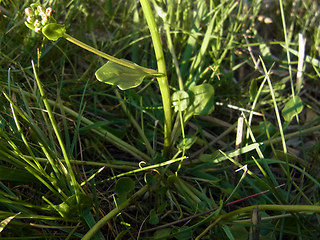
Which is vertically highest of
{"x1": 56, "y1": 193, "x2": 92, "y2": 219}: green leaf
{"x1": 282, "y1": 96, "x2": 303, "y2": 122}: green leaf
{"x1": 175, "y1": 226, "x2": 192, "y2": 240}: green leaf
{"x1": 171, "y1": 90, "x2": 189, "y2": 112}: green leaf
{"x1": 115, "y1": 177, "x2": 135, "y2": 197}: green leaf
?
{"x1": 171, "y1": 90, "x2": 189, "y2": 112}: green leaf

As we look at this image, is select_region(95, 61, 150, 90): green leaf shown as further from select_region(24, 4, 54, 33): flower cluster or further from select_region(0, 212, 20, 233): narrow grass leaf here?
select_region(0, 212, 20, 233): narrow grass leaf

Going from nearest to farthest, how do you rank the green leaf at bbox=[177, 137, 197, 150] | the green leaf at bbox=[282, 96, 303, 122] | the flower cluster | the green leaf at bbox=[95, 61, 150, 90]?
the flower cluster, the green leaf at bbox=[95, 61, 150, 90], the green leaf at bbox=[177, 137, 197, 150], the green leaf at bbox=[282, 96, 303, 122]

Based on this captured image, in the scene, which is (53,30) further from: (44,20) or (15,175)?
(15,175)

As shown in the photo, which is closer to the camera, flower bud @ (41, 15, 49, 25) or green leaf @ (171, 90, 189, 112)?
flower bud @ (41, 15, 49, 25)

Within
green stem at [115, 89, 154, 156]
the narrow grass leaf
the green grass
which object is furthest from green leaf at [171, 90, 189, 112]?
the narrow grass leaf

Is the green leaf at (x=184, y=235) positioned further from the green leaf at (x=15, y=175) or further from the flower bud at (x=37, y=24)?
the flower bud at (x=37, y=24)

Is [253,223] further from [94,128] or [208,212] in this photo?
[94,128]

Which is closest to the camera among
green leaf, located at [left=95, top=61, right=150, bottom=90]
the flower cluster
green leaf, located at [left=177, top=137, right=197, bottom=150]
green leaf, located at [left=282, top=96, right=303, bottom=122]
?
the flower cluster

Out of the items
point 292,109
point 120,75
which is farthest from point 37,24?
point 292,109
